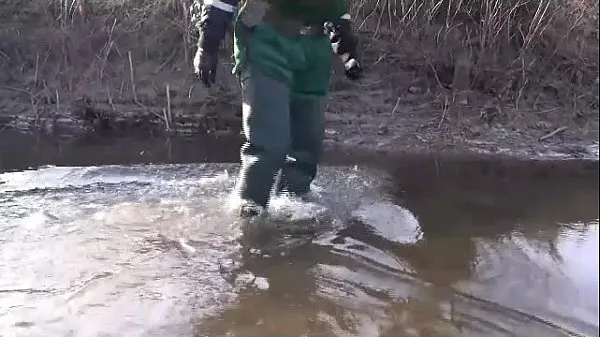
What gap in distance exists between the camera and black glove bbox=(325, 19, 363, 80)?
3104 mm

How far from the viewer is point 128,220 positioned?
300cm

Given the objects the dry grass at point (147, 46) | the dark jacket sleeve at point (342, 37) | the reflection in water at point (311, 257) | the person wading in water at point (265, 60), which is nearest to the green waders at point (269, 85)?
the person wading in water at point (265, 60)

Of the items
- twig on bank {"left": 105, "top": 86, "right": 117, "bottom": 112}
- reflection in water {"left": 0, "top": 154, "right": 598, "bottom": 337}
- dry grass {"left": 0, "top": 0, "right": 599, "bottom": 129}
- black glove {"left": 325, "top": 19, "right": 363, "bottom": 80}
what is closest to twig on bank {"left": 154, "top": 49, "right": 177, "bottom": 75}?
dry grass {"left": 0, "top": 0, "right": 599, "bottom": 129}

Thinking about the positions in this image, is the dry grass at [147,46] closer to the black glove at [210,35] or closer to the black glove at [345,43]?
the black glove at [345,43]

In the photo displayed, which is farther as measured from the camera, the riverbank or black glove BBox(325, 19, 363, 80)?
the riverbank

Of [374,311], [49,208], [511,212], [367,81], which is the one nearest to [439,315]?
[374,311]

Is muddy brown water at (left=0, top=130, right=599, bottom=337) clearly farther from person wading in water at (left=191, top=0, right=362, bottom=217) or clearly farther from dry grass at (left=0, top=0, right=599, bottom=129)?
dry grass at (left=0, top=0, right=599, bottom=129)

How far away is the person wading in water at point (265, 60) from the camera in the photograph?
A: 2.75m

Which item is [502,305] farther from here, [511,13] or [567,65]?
[511,13]

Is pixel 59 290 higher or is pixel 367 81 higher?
pixel 367 81

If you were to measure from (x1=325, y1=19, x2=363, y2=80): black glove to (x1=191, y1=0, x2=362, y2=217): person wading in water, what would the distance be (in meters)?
0.09

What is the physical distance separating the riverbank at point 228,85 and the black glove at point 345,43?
0.85 meters

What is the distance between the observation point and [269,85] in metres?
2.76

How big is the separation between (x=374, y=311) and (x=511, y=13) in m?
1.92
